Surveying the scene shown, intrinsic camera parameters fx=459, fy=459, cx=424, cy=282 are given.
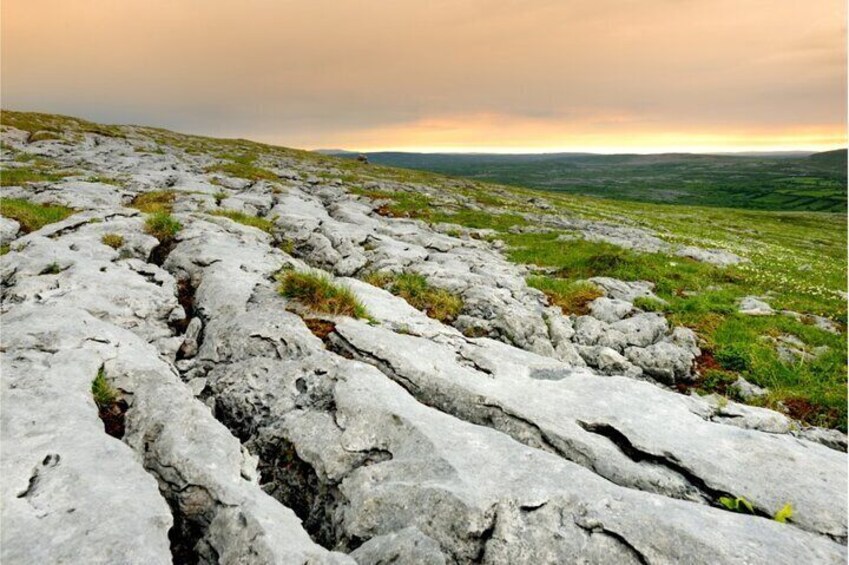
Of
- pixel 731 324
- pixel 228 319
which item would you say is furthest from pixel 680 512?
pixel 731 324

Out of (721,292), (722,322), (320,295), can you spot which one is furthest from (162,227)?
(721,292)

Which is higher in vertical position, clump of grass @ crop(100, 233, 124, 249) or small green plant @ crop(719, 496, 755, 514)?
clump of grass @ crop(100, 233, 124, 249)

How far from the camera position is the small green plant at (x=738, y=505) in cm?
719

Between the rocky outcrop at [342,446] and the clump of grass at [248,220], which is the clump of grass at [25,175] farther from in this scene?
the rocky outcrop at [342,446]

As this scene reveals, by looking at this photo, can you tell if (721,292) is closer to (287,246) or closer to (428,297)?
(428,297)

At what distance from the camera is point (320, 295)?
12828 mm

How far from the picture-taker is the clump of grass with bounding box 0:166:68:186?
34.8 meters

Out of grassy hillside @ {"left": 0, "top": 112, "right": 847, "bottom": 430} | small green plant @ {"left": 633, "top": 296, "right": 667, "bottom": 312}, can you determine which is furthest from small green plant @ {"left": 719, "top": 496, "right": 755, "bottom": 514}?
small green plant @ {"left": 633, "top": 296, "right": 667, "bottom": 312}

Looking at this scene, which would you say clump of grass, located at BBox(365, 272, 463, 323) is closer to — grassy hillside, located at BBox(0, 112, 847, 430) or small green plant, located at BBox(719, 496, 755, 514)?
grassy hillside, located at BBox(0, 112, 847, 430)

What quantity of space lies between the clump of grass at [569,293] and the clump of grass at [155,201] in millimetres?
22292

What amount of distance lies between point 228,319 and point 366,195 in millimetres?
45409

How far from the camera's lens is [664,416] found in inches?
384

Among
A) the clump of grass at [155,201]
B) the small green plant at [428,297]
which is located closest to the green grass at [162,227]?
the clump of grass at [155,201]

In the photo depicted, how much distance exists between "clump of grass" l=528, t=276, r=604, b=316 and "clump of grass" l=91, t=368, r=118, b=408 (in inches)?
668
